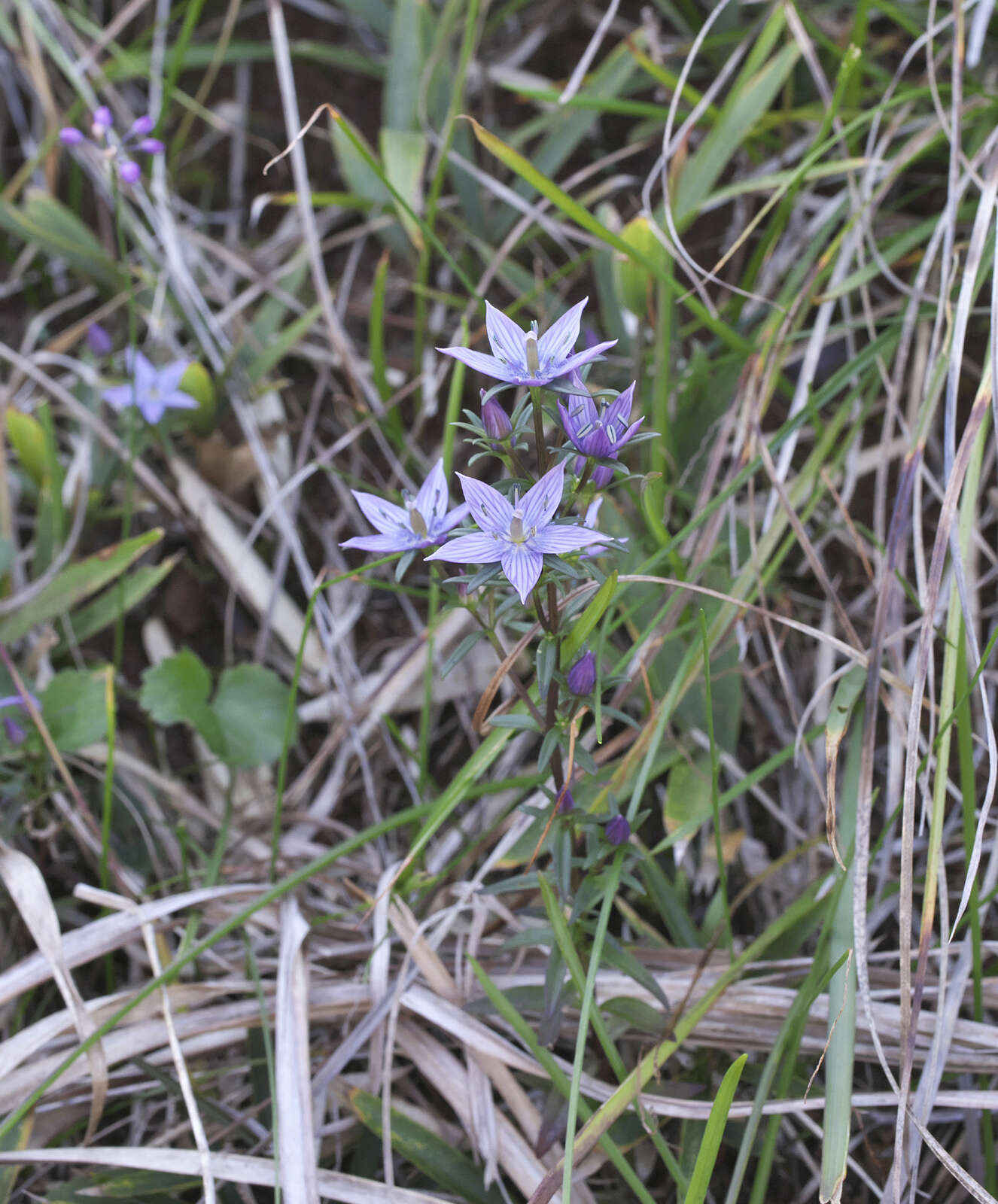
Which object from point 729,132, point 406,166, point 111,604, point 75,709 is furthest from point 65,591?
point 729,132

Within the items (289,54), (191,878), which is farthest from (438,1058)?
(289,54)

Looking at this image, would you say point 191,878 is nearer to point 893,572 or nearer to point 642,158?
point 893,572

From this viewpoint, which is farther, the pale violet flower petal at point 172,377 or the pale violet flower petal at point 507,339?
the pale violet flower petal at point 172,377

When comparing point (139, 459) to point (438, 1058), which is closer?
point (438, 1058)

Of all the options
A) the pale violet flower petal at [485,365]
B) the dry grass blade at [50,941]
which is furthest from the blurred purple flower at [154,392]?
the pale violet flower petal at [485,365]

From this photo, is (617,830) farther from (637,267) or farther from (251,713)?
(637,267)

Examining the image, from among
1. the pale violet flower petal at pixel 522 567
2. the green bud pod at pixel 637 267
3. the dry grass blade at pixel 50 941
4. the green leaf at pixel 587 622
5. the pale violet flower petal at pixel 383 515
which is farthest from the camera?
the green bud pod at pixel 637 267

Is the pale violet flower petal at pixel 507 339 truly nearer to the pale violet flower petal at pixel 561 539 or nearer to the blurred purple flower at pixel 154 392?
the pale violet flower petal at pixel 561 539
